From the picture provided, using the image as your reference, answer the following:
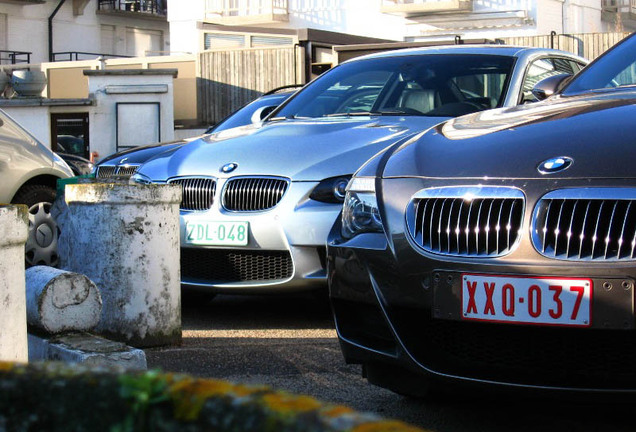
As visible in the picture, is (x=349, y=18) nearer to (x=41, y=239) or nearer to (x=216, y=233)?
(x=41, y=239)

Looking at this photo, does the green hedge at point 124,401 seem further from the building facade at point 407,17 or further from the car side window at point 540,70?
the building facade at point 407,17

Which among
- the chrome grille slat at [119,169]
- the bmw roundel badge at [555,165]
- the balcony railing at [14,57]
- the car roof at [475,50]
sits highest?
the balcony railing at [14,57]

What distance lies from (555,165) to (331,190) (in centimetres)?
233

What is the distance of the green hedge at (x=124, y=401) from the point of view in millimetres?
876

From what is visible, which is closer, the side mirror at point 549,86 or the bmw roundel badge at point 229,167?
the side mirror at point 549,86

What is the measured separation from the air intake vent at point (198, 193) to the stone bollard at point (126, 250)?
0.77 meters

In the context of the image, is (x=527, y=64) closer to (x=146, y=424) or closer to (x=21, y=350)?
(x=21, y=350)

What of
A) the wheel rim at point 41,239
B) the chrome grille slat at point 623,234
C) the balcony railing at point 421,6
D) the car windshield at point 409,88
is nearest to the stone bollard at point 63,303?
the chrome grille slat at point 623,234

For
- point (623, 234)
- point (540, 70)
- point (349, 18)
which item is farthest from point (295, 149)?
point (349, 18)

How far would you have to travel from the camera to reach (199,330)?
227 inches

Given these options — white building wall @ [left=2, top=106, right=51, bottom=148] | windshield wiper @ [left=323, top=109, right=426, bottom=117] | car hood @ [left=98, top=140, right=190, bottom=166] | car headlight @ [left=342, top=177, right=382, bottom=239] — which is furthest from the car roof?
white building wall @ [left=2, top=106, right=51, bottom=148]

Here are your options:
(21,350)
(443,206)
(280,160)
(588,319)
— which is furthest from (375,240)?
(280,160)

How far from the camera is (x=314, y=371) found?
4.51 m

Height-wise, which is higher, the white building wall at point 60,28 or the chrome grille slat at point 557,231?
the white building wall at point 60,28
